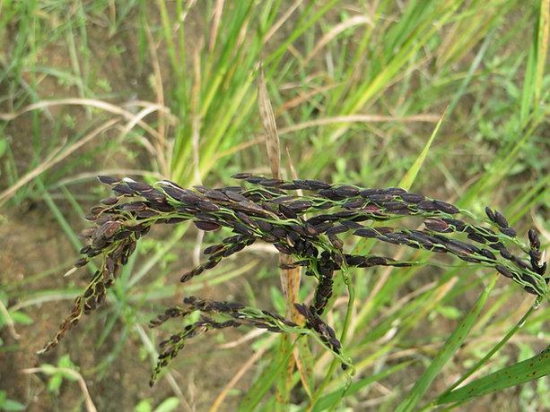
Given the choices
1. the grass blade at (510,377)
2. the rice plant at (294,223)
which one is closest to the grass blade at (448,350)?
the grass blade at (510,377)

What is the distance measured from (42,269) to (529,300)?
1268 millimetres

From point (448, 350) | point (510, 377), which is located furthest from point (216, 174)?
point (510, 377)

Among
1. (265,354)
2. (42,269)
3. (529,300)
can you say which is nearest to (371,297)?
(265,354)

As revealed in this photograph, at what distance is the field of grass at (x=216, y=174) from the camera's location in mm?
1422

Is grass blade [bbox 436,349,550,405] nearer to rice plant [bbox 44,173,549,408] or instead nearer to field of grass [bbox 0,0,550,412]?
rice plant [bbox 44,173,549,408]

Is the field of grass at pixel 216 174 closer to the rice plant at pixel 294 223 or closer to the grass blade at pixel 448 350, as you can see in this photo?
the grass blade at pixel 448 350

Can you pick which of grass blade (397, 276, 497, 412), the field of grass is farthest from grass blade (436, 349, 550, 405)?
the field of grass

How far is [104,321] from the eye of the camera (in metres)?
1.53

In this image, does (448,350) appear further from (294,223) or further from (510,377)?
(294,223)

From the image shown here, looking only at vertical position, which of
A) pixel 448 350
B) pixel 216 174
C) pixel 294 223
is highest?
pixel 294 223

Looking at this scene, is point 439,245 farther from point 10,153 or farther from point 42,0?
point 42,0

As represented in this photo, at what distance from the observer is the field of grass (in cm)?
142

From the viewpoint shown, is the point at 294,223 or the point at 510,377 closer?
the point at 294,223

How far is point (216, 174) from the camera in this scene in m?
1.83
